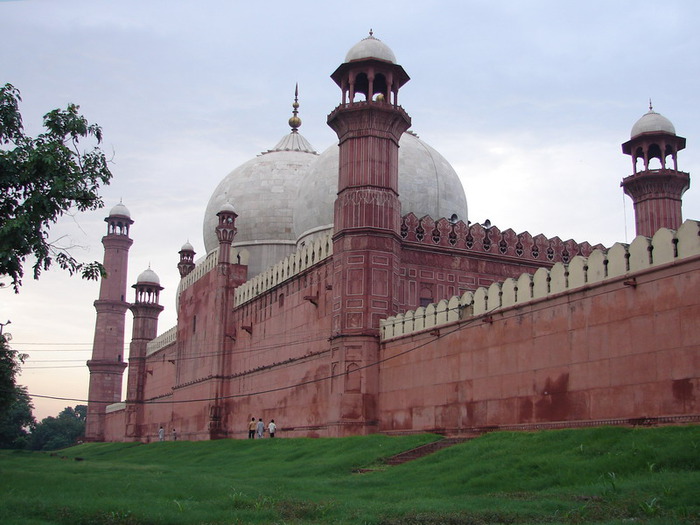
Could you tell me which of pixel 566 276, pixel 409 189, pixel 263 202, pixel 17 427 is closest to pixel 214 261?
pixel 263 202

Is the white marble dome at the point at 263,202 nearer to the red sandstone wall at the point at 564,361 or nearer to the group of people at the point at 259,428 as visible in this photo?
the group of people at the point at 259,428

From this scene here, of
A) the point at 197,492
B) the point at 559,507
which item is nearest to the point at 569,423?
the point at 559,507

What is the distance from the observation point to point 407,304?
79.5ft

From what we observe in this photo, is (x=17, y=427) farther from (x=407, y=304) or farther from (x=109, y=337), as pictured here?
(x=407, y=304)

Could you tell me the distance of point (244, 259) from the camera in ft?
121

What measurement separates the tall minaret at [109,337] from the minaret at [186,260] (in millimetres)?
13838

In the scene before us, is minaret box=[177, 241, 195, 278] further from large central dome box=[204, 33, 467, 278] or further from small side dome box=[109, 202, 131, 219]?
small side dome box=[109, 202, 131, 219]

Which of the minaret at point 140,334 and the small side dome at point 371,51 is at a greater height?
the small side dome at point 371,51

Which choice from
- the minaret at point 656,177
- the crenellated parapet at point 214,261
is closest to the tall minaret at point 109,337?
the crenellated parapet at point 214,261

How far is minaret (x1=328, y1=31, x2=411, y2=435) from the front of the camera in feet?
74.1

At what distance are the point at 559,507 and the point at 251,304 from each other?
24.0m

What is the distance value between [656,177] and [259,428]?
15819 mm

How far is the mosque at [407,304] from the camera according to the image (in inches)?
568

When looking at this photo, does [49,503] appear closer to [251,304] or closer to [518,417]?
[518,417]
